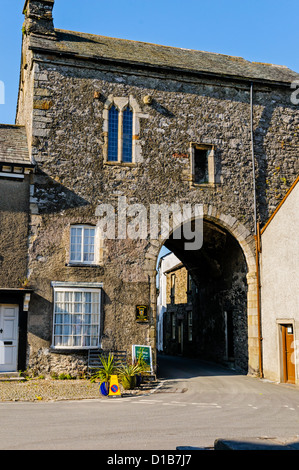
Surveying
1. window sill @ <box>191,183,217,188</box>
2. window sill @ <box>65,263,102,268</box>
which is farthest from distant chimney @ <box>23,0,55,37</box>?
window sill @ <box>65,263,102,268</box>

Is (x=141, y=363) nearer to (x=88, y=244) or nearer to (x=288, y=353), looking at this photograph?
(x=88, y=244)

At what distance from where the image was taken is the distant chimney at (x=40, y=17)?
15.7m

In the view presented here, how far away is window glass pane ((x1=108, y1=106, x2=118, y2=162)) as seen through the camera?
50.3 feet

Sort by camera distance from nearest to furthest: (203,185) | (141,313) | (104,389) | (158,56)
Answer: (104,389), (141,313), (203,185), (158,56)

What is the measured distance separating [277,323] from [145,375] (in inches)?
167

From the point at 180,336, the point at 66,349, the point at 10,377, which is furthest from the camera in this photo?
the point at 180,336

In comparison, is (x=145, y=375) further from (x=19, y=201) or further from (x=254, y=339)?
(x=19, y=201)

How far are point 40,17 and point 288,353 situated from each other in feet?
43.7

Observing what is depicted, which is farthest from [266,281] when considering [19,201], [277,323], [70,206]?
[19,201]

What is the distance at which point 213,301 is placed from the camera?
65.4 feet

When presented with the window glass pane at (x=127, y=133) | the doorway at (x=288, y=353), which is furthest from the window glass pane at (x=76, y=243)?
the doorway at (x=288, y=353)

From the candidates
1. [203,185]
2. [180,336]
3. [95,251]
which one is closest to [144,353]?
[95,251]

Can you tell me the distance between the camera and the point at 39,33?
51.3 ft

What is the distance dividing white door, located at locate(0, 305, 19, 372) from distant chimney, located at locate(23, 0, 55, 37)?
354 inches
